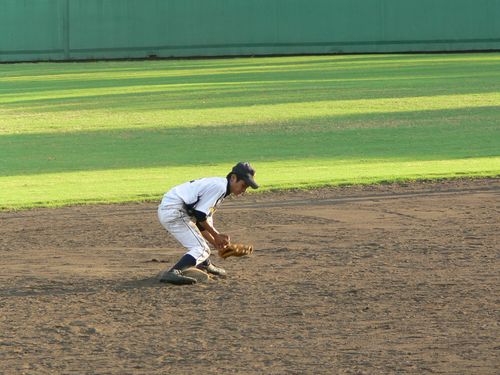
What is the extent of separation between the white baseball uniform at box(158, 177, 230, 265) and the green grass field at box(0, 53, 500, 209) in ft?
17.6

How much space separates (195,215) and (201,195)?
0.17 metres

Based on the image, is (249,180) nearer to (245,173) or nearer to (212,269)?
(245,173)

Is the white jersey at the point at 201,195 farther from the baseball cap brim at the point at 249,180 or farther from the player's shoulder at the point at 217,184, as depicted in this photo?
the baseball cap brim at the point at 249,180

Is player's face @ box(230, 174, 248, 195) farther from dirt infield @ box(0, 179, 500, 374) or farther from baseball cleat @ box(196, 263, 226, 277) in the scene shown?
baseball cleat @ box(196, 263, 226, 277)

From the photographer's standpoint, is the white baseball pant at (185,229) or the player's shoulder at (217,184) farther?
the white baseball pant at (185,229)

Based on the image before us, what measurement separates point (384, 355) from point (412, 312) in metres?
1.29

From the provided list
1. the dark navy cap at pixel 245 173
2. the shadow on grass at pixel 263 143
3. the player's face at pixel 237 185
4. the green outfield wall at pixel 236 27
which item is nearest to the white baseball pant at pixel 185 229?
the player's face at pixel 237 185

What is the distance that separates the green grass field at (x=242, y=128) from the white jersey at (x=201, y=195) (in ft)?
17.8

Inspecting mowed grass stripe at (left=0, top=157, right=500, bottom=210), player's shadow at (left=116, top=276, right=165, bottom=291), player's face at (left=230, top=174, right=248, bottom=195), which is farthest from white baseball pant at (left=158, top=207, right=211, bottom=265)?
mowed grass stripe at (left=0, top=157, right=500, bottom=210)

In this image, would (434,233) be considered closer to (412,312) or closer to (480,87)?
(412,312)

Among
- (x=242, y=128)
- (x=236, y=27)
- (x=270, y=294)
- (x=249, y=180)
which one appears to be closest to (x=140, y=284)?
(x=270, y=294)

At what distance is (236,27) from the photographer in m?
52.0

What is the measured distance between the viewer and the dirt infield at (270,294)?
732cm

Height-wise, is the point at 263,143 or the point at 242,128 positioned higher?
the point at 242,128
